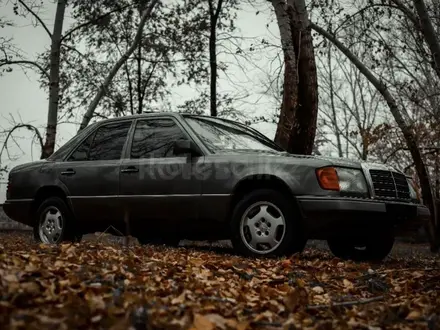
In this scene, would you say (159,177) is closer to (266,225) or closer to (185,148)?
(185,148)

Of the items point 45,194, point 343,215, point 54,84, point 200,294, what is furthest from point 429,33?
point 54,84

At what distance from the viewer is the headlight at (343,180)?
6152 mm

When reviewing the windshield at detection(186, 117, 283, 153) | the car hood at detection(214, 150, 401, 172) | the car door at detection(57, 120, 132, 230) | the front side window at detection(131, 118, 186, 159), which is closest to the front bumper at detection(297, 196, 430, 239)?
the car hood at detection(214, 150, 401, 172)

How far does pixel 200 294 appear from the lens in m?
3.82

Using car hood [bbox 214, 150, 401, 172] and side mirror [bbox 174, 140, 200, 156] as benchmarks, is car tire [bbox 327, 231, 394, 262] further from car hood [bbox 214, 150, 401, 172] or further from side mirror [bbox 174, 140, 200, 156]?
side mirror [bbox 174, 140, 200, 156]

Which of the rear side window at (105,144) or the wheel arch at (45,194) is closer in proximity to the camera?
the rear side window at (105,144)

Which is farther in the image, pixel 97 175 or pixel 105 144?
pixel 105 144

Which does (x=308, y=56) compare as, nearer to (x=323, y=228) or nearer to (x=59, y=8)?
(x=323, y=228)

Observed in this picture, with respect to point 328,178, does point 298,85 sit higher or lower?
higher

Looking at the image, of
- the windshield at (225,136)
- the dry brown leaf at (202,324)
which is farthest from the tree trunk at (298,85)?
the dry brown leaf at (202,324)

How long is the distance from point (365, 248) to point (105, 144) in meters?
3.71

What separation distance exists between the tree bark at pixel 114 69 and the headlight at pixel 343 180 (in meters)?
13.5

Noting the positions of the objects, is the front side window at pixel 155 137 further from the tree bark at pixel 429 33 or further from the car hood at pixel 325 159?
the tree bark at pixel 429 33

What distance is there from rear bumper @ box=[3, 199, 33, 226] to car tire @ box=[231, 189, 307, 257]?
3423mm
